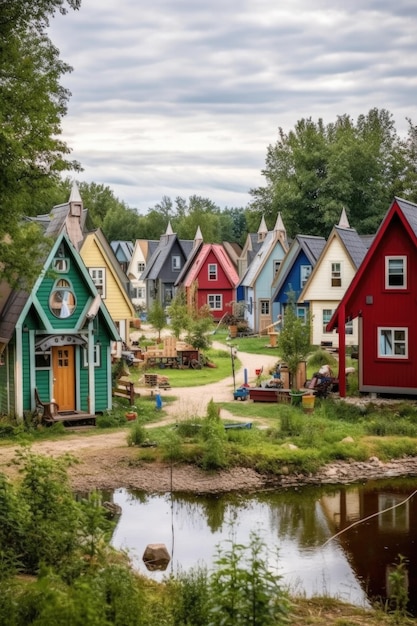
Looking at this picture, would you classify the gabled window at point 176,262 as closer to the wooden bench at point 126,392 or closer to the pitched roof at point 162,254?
the pitched roof at point 162,254

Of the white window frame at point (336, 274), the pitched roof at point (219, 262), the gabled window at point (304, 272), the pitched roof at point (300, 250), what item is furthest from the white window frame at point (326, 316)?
the pitched roof at point (219, 262)

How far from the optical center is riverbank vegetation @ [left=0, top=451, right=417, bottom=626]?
967 centimetres

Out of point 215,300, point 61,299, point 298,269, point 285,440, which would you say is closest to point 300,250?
point 298,269

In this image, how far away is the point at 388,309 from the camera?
98.4ft

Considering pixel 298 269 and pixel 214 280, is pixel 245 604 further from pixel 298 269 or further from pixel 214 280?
pixel 214 280

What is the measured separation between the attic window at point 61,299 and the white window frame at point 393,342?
1091cm

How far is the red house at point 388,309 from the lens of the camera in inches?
1160

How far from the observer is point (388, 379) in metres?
29.8

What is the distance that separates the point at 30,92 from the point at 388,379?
18334mm

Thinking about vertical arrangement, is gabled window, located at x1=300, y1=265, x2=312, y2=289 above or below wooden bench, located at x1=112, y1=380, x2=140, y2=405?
above

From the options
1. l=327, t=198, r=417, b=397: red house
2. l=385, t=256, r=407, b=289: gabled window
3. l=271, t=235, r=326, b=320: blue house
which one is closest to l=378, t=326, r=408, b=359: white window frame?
l=327, t=198, r=417, b=397: red house

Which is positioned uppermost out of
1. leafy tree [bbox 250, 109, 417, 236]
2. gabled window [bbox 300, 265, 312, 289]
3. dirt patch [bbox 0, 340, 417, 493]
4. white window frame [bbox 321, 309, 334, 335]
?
leafy tree [bbox 250, 109, 417, 236]

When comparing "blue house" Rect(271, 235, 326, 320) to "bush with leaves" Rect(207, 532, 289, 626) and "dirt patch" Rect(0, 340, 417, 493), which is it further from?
"bush with leaves" Rect(207, 532, 289, 626)

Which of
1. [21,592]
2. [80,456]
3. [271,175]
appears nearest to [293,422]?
[80,456]
